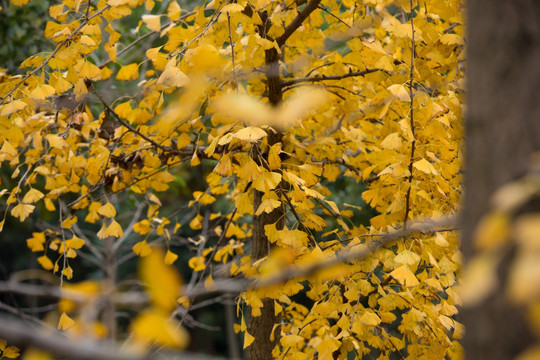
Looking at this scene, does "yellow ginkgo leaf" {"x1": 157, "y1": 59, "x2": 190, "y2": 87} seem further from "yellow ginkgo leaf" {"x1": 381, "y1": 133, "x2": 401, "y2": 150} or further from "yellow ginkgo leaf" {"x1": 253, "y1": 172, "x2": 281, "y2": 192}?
"yellow ginkgo leaf" {"x1": 381, "y1": 133, "x2": 401, "y2": 150}

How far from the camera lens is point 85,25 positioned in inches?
67.8

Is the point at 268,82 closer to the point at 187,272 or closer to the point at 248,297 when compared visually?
the point at 248,297

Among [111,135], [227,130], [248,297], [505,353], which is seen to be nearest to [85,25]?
[227,130]

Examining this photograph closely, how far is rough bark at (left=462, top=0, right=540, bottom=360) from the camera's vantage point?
513 millimetres

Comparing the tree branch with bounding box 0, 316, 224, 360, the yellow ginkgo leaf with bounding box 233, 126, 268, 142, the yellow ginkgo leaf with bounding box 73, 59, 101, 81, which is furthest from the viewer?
the yellow ginkgo leaf with bounding box 73, 59, 101, 81

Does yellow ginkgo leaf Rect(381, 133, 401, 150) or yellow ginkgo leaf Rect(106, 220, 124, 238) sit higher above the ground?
yellow ginkgo leaf Rect(381, 133, 401, 150)

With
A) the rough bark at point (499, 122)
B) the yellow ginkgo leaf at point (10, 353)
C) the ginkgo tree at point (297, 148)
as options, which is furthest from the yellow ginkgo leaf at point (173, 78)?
the yellow ginkgo leaf at point (10, 353)

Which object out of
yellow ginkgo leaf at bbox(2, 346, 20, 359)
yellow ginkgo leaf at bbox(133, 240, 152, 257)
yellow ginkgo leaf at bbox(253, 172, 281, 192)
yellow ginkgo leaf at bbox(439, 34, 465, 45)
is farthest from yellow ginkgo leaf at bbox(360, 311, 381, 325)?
yellow ginkgo leaf at bbox(2, 346, 20, 359)

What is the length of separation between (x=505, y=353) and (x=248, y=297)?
1150mm

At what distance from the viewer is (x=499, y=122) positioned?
53 centimetres

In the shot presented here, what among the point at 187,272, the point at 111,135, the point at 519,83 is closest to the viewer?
the point at 519,83

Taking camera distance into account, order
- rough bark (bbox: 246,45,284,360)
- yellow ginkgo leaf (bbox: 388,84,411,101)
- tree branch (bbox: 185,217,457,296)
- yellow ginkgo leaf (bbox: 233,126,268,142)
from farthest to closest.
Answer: rough bark (bbox: 246,45,284,360), yellow ginkgo leaf (bbox: 388,84,411,101), yellow ginkgo leaf (bbox: 233,126,268,142), tree branch (bbox: 185,217,457,296)

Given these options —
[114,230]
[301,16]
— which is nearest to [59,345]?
[114,230]

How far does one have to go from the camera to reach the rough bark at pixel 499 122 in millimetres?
513
